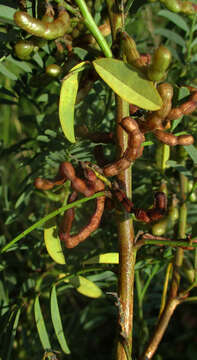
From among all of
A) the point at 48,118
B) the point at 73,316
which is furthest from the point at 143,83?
the point at 73,316

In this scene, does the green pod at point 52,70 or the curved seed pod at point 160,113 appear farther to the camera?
the green pod at point 52,70

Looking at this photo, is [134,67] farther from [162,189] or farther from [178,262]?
[178,262]

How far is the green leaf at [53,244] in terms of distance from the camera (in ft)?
2.37

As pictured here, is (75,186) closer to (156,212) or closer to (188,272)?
(156,212)

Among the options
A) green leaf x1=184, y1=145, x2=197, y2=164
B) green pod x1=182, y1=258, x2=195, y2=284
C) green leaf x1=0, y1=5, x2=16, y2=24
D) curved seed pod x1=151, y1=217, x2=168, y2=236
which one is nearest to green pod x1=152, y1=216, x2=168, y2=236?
curved seed pod x1=151, y1=217, x2=168, y2=236

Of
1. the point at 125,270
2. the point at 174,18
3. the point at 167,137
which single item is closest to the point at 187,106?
the point at 167,137

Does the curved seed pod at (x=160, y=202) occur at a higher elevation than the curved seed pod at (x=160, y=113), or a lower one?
lower

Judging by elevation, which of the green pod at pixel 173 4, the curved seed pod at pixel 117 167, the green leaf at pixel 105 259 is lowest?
the green leaf at pixel 105 259

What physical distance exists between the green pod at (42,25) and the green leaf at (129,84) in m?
0.08

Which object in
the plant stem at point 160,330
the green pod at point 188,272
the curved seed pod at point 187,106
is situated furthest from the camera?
the green pod at point 188,272

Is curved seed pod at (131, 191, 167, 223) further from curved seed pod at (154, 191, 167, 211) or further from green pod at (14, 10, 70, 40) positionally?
green pod at (14, 10, 70, 40)

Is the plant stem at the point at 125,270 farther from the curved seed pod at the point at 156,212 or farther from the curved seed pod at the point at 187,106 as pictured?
the curved seed pod at the point at 187,106

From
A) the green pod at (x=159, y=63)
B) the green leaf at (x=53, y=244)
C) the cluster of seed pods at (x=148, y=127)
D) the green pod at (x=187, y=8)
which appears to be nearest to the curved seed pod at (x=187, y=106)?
the cluster of seed pods at (x=148, y=127)

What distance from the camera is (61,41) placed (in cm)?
76
